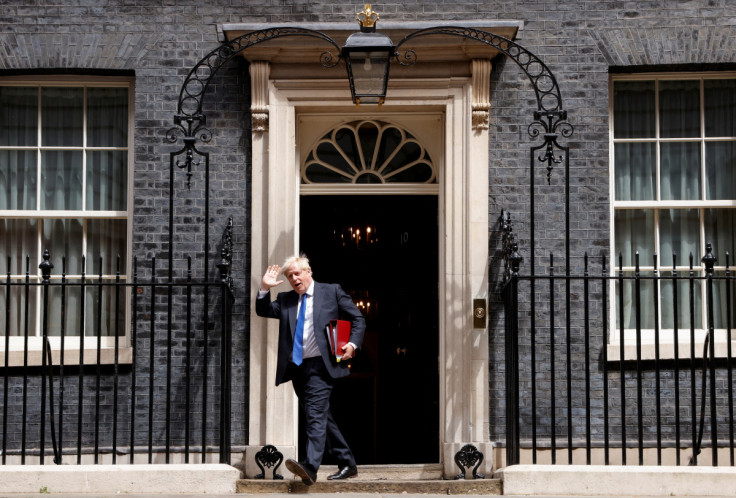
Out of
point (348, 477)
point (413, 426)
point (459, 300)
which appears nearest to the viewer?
point (348, 477)

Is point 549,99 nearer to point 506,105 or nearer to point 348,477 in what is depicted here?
point 506,105

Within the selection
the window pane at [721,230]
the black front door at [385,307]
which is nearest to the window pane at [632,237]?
the window pane at [721,230]

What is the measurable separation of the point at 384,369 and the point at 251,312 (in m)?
2.69

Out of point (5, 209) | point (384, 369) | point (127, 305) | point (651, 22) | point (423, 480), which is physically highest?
point (651, 22)

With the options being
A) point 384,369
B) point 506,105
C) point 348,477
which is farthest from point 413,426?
point 506,105

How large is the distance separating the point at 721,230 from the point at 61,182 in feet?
18.6

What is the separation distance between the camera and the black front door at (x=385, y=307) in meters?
10.9

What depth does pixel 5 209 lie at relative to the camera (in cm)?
926

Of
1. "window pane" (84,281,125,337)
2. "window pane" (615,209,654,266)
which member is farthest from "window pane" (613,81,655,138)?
"window pane" (84,281,125,337)

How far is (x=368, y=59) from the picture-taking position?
26.1ft

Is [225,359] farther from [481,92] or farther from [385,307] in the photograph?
[385,307]

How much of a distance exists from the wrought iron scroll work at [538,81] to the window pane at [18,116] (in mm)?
3205

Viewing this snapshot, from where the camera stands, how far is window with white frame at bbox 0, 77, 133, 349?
363 inches

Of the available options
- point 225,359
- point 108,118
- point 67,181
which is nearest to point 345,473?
point 225,359
